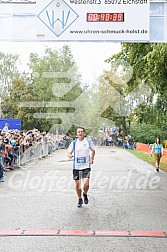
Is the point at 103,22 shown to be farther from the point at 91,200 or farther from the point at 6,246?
the point at 6,246

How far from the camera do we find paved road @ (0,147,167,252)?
6.46 meters

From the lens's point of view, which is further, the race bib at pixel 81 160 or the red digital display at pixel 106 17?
the red digital display at pixel 106 17

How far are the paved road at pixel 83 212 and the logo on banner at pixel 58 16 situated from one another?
13.6 ft

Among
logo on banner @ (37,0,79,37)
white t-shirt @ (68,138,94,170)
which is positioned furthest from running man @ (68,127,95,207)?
logo on banner @ (37,0,79,37)

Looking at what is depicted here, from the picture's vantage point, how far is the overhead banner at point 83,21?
11.6 metres

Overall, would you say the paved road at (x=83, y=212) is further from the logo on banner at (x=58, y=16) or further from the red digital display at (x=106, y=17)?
the red digital display at (x=106, y=17)

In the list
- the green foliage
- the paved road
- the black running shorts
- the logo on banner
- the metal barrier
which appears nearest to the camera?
the paved road

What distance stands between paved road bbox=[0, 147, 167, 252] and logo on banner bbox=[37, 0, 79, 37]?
4.15 meters

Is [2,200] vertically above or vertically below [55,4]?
below

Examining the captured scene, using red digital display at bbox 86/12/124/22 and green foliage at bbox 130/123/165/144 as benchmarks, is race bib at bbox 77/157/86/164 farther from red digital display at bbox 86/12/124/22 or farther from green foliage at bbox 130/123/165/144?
green foliage at bbox 130/123/165/144

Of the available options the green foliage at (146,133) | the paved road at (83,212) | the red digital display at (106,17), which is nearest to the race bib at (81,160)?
the paved road at (83,212)

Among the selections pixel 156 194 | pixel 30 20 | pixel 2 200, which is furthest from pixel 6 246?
pixel 30 20

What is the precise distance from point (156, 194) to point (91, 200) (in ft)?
6.72

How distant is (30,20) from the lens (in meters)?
12.0
